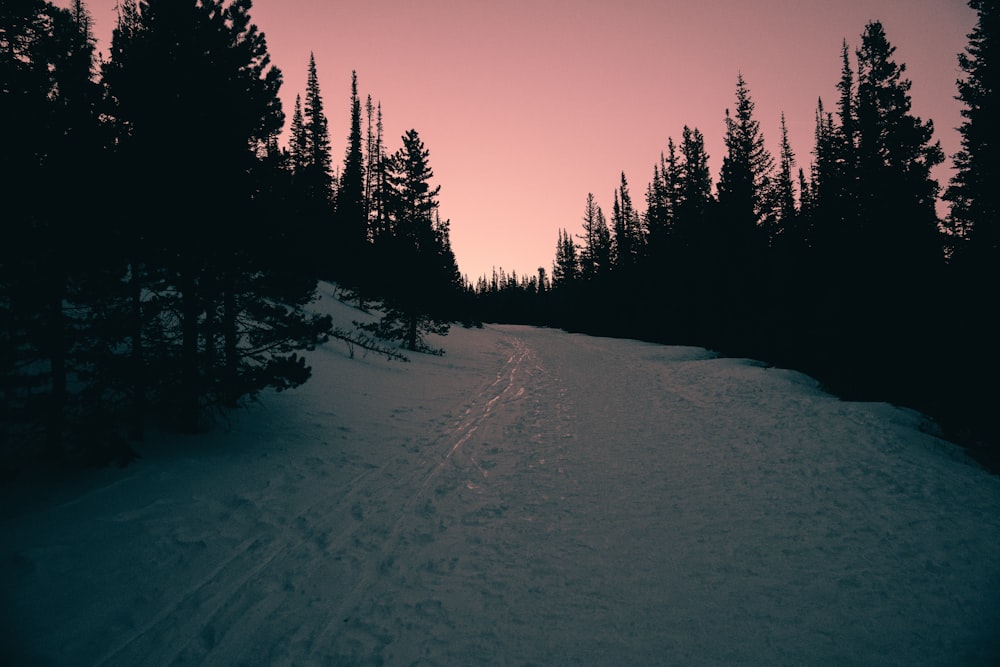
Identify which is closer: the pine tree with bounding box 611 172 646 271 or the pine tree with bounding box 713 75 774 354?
the pine tree with bounding box 713 75 774 354

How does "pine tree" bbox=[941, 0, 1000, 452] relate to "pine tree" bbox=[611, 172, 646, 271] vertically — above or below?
below

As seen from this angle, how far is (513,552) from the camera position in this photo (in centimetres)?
486

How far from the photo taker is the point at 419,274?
70.8 feet

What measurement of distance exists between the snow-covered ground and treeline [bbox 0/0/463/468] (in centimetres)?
120

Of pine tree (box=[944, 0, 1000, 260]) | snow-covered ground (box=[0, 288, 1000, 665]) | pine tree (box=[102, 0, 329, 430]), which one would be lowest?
snow-covered ground (box=[0, 288, 1000, 665])

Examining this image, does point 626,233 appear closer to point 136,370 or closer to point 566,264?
point 566,264

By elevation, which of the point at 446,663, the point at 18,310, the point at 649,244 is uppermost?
the point at 649,244

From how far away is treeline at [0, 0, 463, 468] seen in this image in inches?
207

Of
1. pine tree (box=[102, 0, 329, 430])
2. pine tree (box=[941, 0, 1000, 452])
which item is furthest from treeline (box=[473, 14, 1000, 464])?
pine tree (box=[102, 0, 329, 430])

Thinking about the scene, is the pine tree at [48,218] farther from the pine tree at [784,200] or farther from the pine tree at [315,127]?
the pine tree at [315,127]

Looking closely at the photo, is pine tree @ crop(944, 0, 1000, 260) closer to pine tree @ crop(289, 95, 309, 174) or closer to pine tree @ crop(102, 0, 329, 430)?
pine tree @ crop(102, 0, 329, 430)

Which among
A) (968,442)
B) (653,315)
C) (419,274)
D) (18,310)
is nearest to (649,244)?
(653,315)

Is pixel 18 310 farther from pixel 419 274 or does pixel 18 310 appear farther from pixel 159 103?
pixel 419 274

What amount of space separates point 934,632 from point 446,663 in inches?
161
